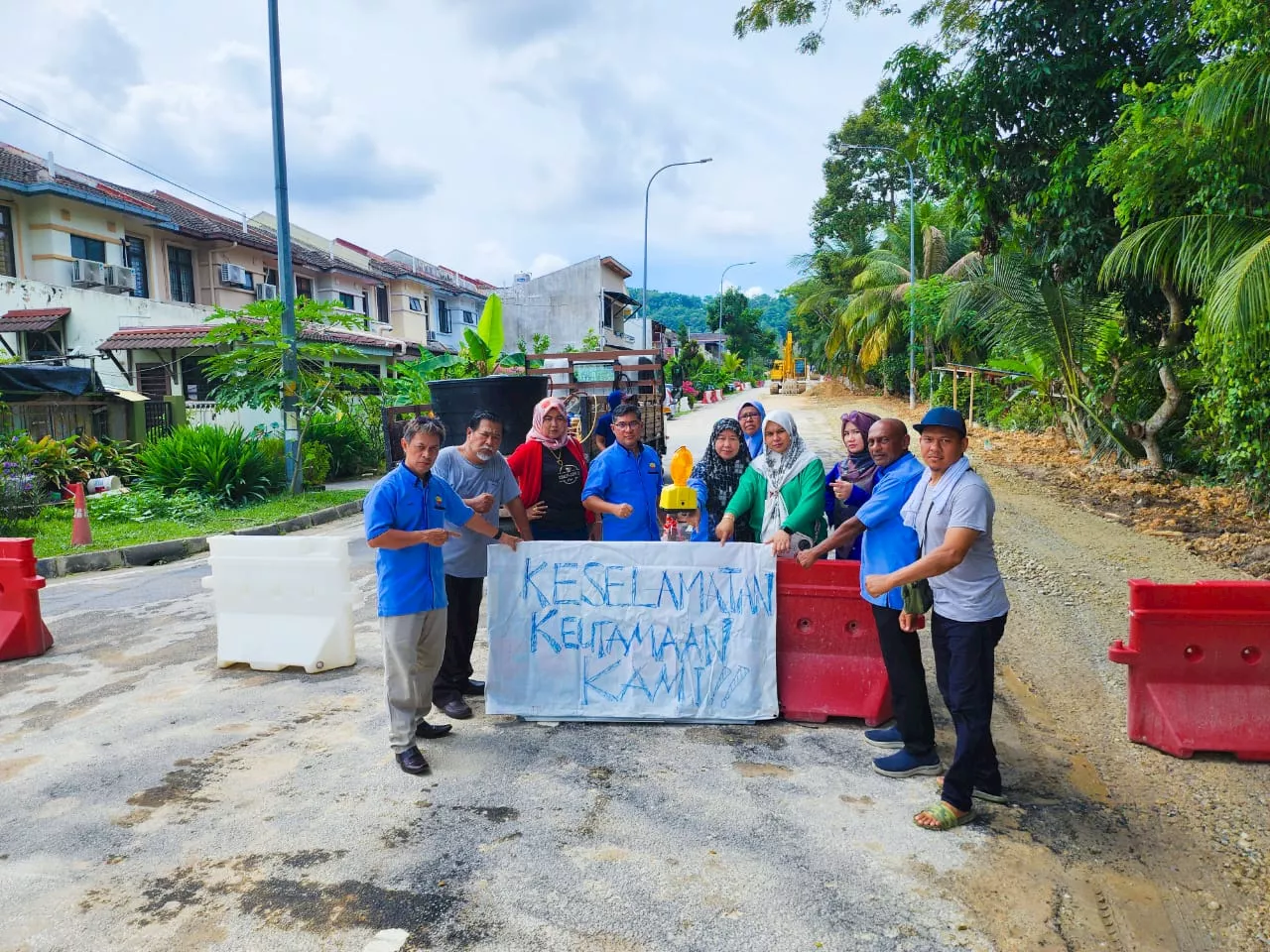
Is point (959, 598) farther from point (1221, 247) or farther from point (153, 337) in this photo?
point (153, 337)

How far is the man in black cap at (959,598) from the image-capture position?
3617mm

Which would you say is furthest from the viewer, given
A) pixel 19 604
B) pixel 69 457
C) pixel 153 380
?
pixel 153 380

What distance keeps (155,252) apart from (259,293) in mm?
3475

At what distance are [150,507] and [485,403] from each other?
272 inches

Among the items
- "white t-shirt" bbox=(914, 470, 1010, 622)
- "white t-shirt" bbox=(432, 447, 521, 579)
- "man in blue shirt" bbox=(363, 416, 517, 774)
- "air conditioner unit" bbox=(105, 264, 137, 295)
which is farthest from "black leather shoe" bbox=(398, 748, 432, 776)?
"air conditioner unit" bbox=(105, 264, 137, 295)

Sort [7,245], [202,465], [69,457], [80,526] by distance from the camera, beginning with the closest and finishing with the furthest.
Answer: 1. [80,526]
2. [202,465]
3. [69,457]
4. [7,245]

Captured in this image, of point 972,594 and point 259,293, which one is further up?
point 259,293

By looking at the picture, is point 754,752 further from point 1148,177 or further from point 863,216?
point 863,216

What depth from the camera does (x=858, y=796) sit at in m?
3.96

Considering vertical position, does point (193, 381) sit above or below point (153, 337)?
below

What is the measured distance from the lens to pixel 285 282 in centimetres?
1416

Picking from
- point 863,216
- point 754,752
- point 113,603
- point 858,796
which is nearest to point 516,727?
point 754,752

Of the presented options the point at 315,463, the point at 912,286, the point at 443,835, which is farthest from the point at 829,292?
the point at 443,835

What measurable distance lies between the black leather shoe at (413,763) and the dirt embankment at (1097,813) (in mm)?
2377
